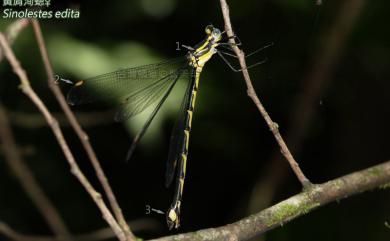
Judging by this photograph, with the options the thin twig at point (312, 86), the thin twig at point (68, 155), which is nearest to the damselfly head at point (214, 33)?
the thin twig at point (68, 155)

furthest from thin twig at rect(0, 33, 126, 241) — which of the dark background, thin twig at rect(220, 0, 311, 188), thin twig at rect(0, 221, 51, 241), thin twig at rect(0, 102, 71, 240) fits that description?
the dark background

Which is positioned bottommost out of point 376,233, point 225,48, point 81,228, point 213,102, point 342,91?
point 376,233

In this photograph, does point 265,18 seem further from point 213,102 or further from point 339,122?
point 339,122

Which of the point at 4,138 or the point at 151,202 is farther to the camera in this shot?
the point at 151,202

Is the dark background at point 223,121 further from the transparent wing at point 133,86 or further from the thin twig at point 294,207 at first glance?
the thin twig at point 294,207

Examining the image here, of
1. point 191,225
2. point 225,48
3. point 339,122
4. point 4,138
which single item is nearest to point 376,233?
point 339,122

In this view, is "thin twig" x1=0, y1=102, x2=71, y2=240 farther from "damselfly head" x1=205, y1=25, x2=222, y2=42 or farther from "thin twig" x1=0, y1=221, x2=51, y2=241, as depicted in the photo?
"damselfly head" x1=205, y1=25, x2=222, y2=42

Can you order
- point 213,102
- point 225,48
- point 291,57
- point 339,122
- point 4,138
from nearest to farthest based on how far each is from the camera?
point 225,48 → point 4,138 → point 213,102 → point 291,57 → point 339,122

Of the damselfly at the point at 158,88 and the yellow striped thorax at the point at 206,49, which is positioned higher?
the yellow striped thorax at the point at 206,49
